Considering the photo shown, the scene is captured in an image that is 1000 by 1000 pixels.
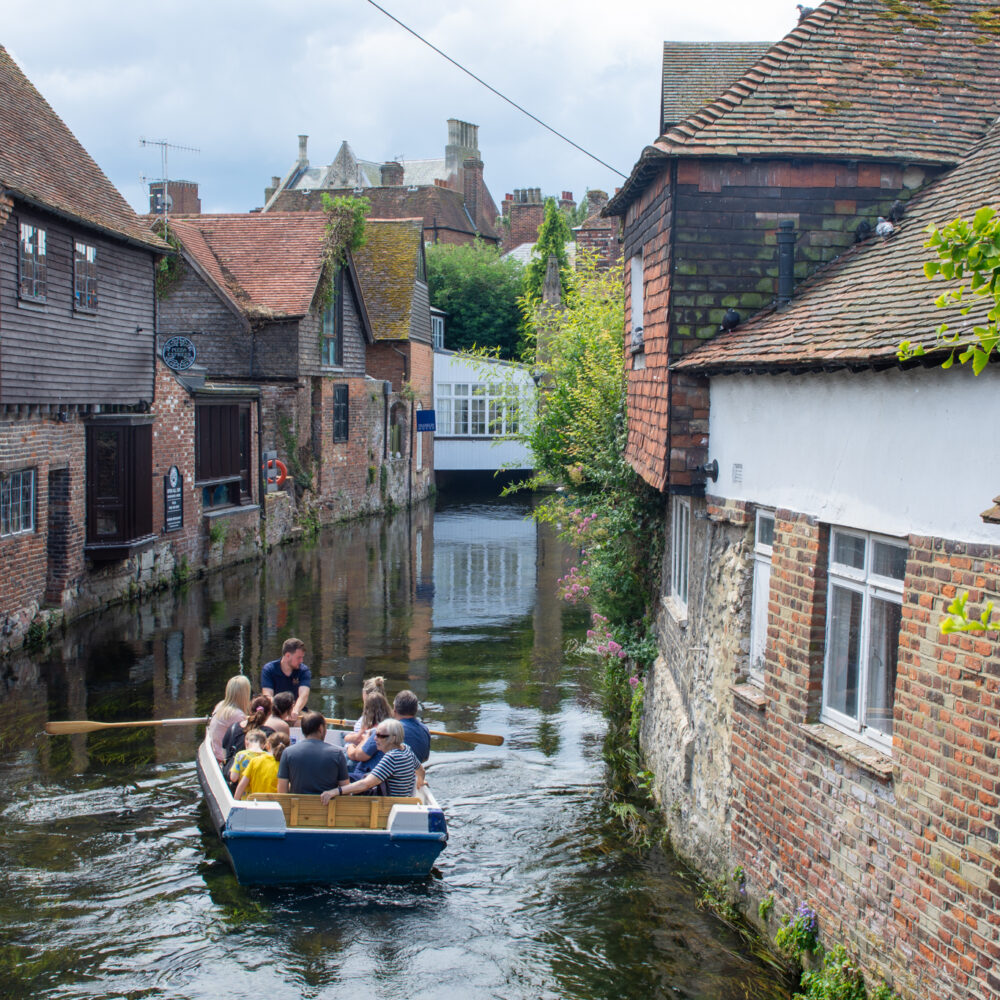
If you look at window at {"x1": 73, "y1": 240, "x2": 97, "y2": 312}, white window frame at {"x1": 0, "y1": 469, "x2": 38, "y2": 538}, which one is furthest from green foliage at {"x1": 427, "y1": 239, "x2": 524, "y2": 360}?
white window frame at {"x1": 0, "y1": 469, "x2": 38, "y2": 538}

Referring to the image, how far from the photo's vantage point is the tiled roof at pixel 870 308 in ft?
21.1

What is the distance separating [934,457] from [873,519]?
0.69 m

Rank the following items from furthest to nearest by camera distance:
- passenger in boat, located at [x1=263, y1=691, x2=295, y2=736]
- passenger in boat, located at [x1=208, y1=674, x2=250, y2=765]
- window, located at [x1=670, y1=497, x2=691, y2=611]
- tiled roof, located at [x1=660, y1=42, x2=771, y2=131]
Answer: tiled roof, located at [x1=660, y1=42, x2=771, y2=131] → window, located at [x1=670, y1=497, x2=691, y2=611] → passenger in boat, located at [x1=208, y1=674, x2=250, y2=765] → passenger in boat, located at [x1=263, y1=691, x2=295, y2=736]

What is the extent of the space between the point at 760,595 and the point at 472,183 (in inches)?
2851

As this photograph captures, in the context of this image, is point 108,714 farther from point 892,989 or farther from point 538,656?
point 892,989

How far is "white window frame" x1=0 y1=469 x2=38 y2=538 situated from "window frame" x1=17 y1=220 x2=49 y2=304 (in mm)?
2698

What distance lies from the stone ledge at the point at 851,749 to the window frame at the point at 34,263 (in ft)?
45.5

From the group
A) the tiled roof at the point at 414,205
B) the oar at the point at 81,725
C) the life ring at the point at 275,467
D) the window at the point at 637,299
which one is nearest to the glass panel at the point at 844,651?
the window at the point at 637,299

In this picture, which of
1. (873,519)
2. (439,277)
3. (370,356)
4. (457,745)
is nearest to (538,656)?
→ (457,745)

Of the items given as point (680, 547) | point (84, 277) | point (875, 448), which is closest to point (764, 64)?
point (680, 547)

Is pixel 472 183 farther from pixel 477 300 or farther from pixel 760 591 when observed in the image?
pixel 760 591

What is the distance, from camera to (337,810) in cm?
906

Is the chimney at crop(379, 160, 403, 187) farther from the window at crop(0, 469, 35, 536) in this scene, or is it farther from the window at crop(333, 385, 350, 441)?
the window at crop(0, 469, 35, 536)

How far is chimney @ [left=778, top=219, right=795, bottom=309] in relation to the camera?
30.4ft
